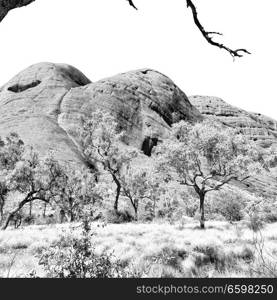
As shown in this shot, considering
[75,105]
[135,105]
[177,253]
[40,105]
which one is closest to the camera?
[177,253]

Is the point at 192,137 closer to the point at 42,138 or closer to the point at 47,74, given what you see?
the point at 42,138

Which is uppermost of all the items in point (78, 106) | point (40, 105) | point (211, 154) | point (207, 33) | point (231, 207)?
point (207, 33)

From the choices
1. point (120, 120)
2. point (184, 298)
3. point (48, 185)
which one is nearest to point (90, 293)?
point (184, 298)

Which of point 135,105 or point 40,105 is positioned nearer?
point 40,105

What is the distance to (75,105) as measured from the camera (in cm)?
12075

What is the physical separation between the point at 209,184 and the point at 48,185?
6454cm

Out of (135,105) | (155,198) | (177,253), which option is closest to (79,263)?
(177,253)

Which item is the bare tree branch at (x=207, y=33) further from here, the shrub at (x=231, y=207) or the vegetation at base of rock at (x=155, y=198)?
the shrub at (x=231, y=207)

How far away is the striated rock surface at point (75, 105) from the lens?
100688mm

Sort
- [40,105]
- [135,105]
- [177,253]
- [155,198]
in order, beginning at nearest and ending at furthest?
[177,253] < [155,198] < [40,105] < [135,105]

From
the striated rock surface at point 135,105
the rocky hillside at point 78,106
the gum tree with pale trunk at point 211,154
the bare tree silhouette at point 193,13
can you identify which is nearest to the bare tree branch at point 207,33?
the bare tree silhouette at point 193,13

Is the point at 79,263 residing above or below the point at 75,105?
above

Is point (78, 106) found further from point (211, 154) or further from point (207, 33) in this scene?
point (207, 33)

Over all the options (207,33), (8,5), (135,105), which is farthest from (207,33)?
(135,105)
